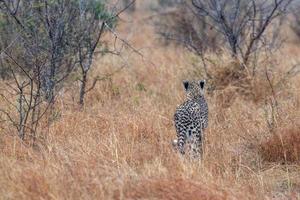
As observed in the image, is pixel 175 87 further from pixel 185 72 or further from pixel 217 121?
pixel 217 121

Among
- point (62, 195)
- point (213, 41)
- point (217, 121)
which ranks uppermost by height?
point (213, 41)

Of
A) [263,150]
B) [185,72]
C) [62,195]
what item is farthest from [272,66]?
[62,195]

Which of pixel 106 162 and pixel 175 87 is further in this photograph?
pixel 175 87

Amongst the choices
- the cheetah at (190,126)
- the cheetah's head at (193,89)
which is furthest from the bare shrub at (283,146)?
the cheetah's head at (193,89)

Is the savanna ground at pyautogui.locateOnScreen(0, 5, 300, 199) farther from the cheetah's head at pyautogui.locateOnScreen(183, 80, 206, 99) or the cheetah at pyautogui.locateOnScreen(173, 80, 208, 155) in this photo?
the cheetah's head at pyautogui.locateOnScreen(183, 80, 206, 99)

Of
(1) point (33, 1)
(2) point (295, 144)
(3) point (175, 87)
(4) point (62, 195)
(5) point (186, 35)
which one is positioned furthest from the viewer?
(5) point (186, 35)

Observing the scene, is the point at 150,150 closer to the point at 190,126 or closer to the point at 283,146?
the point at 190,126

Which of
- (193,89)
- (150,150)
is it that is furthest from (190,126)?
(193,89)

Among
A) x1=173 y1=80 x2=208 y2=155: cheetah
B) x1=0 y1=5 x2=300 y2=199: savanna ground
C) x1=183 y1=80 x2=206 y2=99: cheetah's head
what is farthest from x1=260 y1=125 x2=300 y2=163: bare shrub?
x1=183 y1=80 x2=206 y2=99: cheetah's head

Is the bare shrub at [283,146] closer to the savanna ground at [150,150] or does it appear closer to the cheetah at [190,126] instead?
the savanna ground at [150,150]

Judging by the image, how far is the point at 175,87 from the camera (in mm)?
8055

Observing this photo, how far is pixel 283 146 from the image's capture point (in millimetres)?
5262

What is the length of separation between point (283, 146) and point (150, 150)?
102 centimetres

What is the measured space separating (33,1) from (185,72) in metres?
2.25
